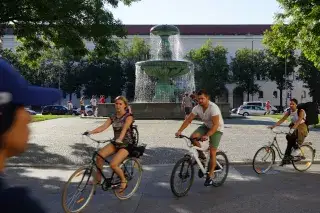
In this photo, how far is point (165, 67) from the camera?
33.6m

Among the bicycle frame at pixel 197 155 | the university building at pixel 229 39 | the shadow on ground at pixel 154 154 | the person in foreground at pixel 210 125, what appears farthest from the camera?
the university building at pixel 229 39

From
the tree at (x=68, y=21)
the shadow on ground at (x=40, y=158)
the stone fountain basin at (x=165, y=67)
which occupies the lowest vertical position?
the shadow on ground at (x=40, y=158)

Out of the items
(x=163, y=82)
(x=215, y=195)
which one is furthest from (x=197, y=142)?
(x=163, y=82)

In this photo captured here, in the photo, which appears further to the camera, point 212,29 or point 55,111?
point 212,29

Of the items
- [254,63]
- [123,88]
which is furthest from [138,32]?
[254,63]

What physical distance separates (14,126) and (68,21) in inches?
709

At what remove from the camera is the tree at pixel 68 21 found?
17.3 m

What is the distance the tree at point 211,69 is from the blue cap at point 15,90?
247 feet

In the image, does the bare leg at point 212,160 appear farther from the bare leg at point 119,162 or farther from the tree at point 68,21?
the tree at point 68,21

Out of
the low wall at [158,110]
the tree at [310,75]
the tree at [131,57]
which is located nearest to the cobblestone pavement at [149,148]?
the low wall at [158,110]

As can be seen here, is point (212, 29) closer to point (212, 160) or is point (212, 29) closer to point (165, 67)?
point (165, 67)

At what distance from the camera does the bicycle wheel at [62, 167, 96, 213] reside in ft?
19.8

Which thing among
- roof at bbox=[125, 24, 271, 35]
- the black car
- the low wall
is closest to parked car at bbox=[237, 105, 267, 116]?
the black car

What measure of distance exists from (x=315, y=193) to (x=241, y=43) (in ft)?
296
